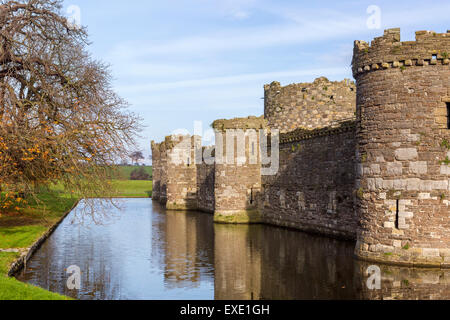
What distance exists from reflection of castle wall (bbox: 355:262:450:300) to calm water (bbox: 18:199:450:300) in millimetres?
22

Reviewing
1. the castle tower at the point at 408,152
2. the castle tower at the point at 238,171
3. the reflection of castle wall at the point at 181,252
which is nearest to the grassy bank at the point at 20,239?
the reflection of castle wall at the point at 181,252

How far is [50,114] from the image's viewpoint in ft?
66.5

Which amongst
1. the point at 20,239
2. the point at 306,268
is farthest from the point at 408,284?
the point at 20,239

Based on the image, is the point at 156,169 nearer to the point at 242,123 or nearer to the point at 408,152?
the point at 242,123

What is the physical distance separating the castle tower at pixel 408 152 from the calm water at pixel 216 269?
969 millimetres

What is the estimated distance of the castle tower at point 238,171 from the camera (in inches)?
1146

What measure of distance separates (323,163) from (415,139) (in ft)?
26.4

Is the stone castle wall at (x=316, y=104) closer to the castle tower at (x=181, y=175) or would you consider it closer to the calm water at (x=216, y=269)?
the calm water at (x=216, y=269)

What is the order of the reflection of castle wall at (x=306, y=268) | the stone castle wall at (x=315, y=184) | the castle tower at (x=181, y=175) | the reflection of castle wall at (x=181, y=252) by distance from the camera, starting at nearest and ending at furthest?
the reflection of castle wall at (x=306, y=268), the reflection of castle wall at (x=181, y=252), the stone castle wall at (x=315, y=184), the castle tower at (x=181, y=175)

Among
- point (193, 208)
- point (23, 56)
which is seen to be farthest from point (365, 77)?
point (193, 208)

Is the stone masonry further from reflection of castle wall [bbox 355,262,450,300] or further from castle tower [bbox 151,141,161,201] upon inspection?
castle tower [bbox 151,141,161,201]

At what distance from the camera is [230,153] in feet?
95.7

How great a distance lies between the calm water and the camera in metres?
12.5

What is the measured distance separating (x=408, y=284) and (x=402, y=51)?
Answer: 6.81 metres
